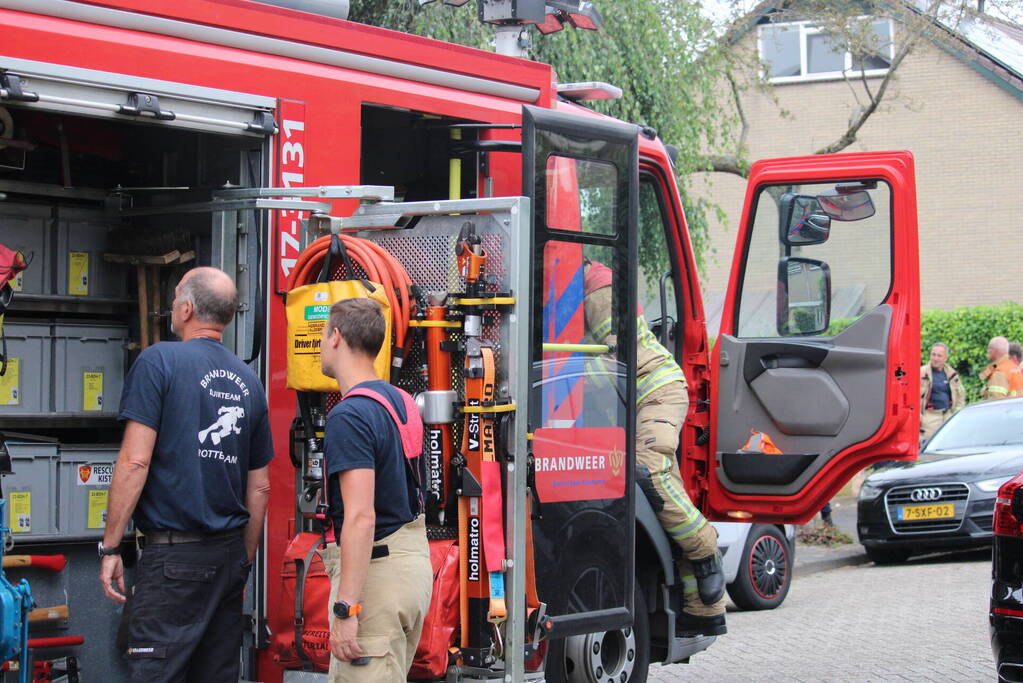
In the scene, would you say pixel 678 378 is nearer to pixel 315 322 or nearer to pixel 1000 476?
pixel 315 322

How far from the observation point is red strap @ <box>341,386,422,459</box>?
437cm

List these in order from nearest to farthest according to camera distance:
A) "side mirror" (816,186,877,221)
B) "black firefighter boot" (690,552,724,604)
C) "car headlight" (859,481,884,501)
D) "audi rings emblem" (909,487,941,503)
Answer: "black firefighter boot" (690,552,724,604), "side mirror" (816,186,877,221), "audi rings emblem" (909,487,941,503), "car headlight" (859,481,884,501)

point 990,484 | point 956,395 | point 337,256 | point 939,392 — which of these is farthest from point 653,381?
point 956,395

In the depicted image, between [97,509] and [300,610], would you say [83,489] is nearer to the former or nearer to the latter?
[97,509]

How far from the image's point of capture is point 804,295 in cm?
700

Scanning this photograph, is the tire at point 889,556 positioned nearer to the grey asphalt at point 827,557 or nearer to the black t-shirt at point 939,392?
the grey asphalt at point 827,557

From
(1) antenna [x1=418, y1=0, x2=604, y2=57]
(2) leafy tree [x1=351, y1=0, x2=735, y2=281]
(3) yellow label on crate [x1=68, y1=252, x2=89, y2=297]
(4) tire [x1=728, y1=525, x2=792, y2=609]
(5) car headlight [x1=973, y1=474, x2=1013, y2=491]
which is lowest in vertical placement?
(4) tire [x1=728, y1=525, x2=792, y2=609]

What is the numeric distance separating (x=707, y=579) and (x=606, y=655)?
0.62 m

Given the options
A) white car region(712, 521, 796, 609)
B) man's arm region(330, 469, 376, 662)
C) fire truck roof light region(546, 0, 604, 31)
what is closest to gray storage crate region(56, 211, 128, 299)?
man's arm region(330, 469, 376, 662)

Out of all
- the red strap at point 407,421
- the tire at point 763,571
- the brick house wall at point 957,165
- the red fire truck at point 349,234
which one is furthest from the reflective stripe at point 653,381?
the brick house wall at point 957,165

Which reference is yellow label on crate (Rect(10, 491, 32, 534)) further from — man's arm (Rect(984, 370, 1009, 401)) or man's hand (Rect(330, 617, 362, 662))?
man's arm (Rect(984, 370, 1009, 401))

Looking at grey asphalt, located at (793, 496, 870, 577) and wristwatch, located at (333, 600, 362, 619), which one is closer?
wristwatch, located at (333, 600, 362, 619)

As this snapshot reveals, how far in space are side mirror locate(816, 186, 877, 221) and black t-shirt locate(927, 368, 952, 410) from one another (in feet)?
30.8

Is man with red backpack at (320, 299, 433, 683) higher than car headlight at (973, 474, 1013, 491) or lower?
higher
